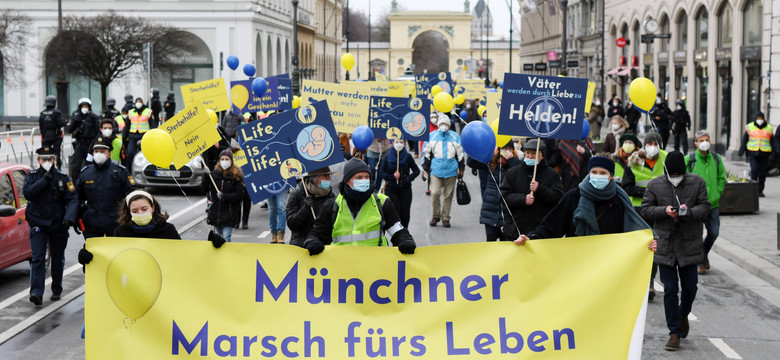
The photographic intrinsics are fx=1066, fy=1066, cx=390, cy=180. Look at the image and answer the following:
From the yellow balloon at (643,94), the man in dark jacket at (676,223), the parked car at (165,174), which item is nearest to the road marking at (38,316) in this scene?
the man in dark jacket at (676,223)

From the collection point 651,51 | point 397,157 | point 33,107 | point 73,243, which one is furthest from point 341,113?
point 33,107

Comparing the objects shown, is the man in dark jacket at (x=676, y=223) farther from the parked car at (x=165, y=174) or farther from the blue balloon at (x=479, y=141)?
the parked car at (x=165, y=174)

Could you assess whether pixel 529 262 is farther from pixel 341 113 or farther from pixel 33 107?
pixel 33 107

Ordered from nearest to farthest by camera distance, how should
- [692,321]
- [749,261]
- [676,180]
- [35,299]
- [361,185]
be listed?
[361,185] < [676,180] < [692,321] < [35,299] < [749,261]

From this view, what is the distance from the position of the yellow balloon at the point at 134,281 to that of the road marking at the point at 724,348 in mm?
4802

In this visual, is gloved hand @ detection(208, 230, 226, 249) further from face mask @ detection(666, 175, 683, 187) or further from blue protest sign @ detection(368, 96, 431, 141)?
blue protest sign @ detection(368, 96, 431, 141)

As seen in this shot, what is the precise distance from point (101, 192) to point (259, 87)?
11.5 metres

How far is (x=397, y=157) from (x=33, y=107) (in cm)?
4624

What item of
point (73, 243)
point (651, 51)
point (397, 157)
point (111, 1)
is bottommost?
point (73, 243)

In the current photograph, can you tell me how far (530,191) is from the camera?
10250mm

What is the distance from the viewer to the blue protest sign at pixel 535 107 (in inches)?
376

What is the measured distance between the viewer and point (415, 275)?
680cm

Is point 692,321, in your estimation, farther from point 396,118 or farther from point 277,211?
point 396,118

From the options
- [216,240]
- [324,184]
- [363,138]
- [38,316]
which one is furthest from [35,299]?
[216,240]
